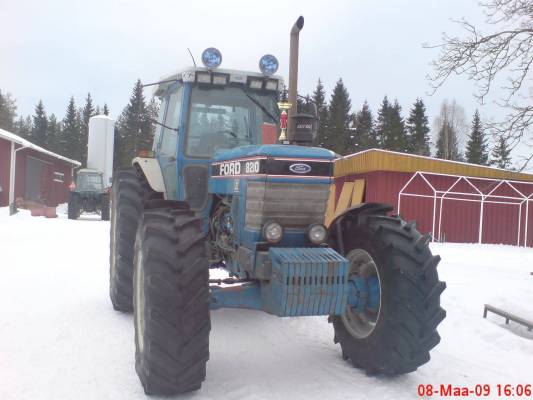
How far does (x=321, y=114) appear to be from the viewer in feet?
150

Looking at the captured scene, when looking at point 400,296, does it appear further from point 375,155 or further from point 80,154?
point 80,154

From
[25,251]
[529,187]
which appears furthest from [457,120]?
[25,251]

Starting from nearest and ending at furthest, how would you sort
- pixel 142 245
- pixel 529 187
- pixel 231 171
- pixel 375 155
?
1. pixel 142 245
2. pixel 231 171
3. pixel 375 155
4. pixel 529 187

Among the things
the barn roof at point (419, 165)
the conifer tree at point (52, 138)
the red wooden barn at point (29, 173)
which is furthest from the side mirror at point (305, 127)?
the conifer tree at point (52, 138)

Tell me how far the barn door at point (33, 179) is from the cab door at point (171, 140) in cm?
2596

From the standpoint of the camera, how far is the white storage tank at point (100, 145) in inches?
1106

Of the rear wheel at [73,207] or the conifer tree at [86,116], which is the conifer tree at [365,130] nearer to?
the rear wheel at [73,207]

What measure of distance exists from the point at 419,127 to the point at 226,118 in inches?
1779

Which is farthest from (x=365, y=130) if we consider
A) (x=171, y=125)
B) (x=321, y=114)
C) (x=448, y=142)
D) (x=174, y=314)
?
(x=174, y=314)

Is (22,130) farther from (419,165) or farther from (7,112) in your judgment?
(419,165)

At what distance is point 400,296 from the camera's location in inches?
151

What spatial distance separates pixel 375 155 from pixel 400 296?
51.1 ft

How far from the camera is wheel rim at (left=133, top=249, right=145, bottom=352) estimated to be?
375 centimetres

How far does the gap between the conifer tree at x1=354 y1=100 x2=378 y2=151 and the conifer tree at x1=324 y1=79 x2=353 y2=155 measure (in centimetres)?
96
